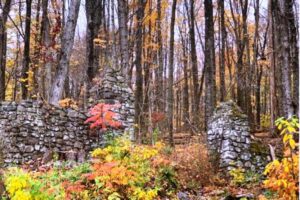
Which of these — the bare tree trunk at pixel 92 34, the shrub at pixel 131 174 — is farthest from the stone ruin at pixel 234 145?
the bare tree trunk at pixel 92 34

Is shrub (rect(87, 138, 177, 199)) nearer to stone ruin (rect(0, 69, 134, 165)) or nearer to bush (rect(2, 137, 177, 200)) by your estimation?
bush (rect(2, 137, 177, 200))

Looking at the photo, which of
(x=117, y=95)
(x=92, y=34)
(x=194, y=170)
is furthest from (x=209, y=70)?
(x=194, y=170)

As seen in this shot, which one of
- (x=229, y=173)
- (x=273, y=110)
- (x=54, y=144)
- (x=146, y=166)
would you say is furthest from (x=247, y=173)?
(x=273, y=110)

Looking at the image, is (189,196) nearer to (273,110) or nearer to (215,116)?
(215,116)

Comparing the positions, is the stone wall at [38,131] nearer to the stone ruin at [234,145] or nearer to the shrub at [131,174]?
the shrub at [131,174]

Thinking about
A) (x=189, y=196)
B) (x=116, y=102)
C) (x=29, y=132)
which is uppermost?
(x=116, y=102)

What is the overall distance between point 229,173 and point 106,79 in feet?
14.1

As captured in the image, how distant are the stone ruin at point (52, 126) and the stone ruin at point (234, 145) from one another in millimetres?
2654

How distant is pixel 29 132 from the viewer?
1027 centimetres

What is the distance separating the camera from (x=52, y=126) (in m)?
10.6

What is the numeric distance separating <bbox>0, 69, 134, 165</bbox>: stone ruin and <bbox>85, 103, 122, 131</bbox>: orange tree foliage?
0.42 meters

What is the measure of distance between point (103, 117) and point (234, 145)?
11.5ft

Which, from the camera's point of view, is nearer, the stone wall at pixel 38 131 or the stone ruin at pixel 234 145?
the stone ruin at pixel 234 145

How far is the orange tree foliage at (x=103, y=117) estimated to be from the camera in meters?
10.2
